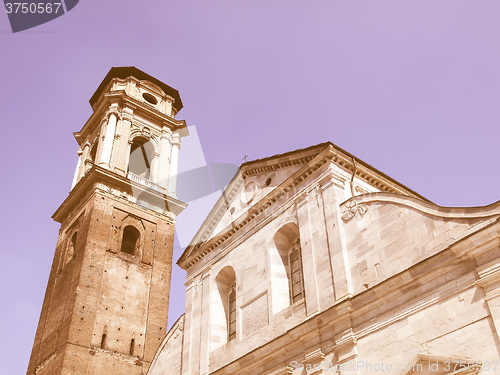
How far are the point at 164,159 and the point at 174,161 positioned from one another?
2.42ft

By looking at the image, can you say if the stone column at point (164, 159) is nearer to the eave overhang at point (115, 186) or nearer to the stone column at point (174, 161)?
the stone column at point (174, 161)

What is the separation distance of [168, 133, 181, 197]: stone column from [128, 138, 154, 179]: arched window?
4.22ft

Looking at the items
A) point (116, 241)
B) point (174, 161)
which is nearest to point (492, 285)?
point (116, 241)

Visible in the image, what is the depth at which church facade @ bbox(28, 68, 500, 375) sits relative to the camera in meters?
10.1

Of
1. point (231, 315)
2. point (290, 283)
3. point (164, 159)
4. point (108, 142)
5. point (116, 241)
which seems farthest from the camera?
point (164, 159)

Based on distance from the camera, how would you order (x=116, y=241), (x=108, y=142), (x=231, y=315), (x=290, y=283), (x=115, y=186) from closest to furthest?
1. (x=290, y=283)
2. (x=231, y=315)
3. (x=116, y=241)
4. (x=115, y=186)
5. (x=108, y=142)

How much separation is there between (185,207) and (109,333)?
891cm

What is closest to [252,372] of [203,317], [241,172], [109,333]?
[203,317]

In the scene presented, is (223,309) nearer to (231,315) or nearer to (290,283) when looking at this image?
(231,315)

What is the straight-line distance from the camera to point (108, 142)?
97.9 feet

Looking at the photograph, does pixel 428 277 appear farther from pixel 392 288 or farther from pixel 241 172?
pixel 241 172

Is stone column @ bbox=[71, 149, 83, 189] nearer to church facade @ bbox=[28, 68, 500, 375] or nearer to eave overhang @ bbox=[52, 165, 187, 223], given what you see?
eave overhang @ bbox=[52, 165, 187, 223]

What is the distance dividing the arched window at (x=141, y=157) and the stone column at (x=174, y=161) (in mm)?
1285

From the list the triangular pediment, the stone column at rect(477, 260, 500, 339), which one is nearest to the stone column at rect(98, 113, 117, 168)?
the triangular pediment
